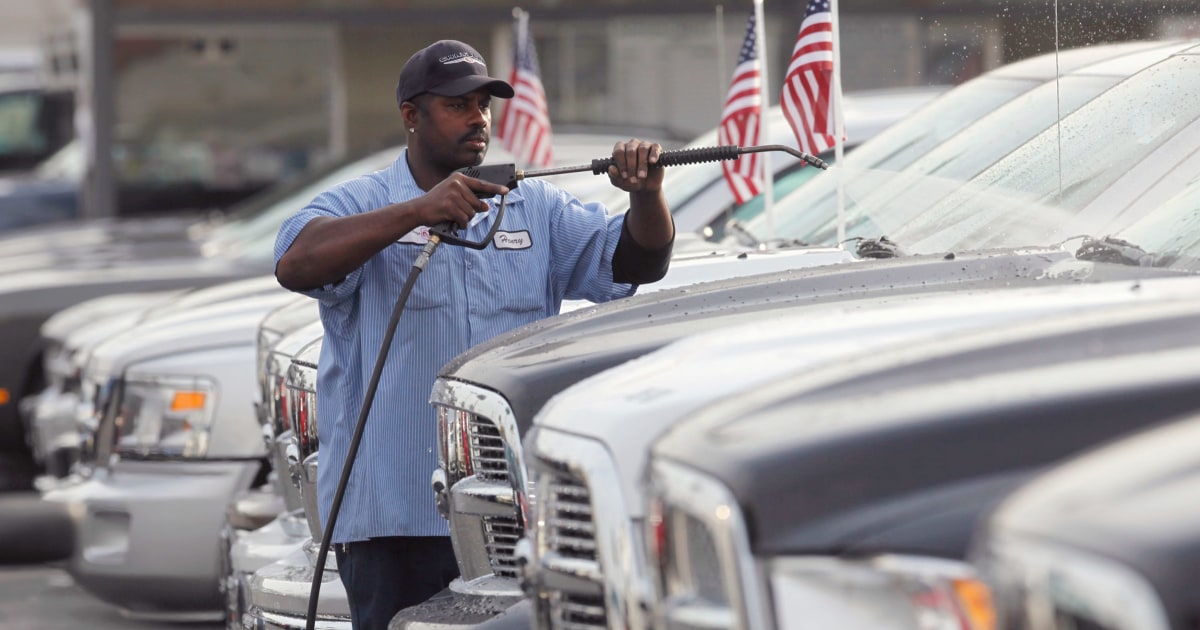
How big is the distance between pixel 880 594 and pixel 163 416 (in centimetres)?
523

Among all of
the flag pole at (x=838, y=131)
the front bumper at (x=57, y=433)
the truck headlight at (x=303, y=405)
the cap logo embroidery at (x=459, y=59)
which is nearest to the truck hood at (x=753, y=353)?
the cap logo embroidery at (x=459, y=59)

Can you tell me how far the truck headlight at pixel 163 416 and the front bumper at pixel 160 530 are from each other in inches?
2.3

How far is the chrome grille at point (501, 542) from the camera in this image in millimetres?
3797

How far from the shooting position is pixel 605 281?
14.9 feet

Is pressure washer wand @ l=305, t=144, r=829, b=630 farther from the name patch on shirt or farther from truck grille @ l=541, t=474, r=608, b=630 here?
truck grille @ l=541, t=474, r=608, b=630

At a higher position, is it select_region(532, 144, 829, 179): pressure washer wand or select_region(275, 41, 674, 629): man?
select_region(532, 144, 829, 179): pressure washer wand

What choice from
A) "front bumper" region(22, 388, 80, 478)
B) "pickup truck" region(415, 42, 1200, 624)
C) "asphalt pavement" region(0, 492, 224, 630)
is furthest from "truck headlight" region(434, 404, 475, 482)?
"front bumper" region(22, 388, 80, 478)

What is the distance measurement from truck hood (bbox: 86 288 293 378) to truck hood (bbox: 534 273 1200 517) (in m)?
4.01

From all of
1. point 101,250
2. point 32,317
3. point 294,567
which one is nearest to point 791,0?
point 101,250

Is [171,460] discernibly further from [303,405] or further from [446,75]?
[446,75]

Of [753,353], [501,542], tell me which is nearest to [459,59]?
[501,542]

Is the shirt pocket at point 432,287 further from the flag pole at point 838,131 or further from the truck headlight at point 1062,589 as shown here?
the truck headlight at point 1062,589

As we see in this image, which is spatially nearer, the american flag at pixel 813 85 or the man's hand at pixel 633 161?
the man's hand at pixel 633 161

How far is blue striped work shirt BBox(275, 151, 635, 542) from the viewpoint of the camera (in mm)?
4203
